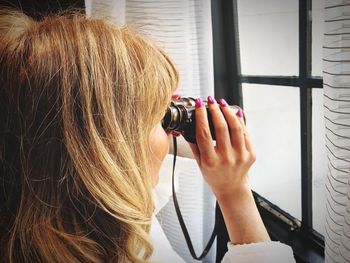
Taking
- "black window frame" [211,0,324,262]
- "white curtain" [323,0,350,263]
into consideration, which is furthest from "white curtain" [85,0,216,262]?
"white curtain" [323,0,350,263]

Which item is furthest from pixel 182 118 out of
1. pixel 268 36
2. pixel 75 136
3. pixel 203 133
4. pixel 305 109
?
pixel 268 36

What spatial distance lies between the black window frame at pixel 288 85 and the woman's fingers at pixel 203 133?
36cm

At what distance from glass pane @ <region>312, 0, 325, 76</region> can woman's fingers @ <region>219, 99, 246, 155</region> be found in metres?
0.32

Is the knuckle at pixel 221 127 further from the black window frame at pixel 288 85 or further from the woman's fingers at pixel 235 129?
the black window frame at pixel 288 85

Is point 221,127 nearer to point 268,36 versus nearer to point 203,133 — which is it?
point 203,133

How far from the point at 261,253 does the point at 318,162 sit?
15.2 inches

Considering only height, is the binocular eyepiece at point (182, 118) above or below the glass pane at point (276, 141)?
above

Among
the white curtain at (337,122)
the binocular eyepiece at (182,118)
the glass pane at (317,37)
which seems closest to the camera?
the white curtain at (337,122)

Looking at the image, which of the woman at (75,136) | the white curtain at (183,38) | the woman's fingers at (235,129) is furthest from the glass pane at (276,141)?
the woman at (75,136)

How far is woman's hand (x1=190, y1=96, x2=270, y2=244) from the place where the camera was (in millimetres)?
492

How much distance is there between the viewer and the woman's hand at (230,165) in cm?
49

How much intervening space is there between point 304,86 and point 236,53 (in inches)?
14.9

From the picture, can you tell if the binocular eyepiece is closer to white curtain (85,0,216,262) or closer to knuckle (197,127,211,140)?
knuckle (197,127,211,140)

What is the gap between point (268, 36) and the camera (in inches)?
34.6
